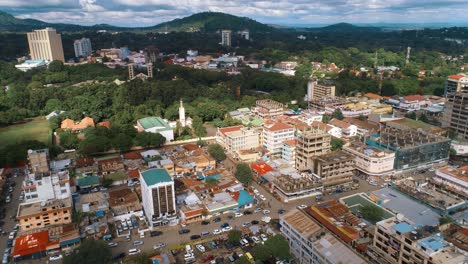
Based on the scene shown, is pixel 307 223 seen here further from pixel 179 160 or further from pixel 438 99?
pixel 438 99

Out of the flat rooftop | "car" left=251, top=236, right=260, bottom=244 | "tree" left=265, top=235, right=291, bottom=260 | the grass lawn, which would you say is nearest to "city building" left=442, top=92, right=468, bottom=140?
the flat rooftop

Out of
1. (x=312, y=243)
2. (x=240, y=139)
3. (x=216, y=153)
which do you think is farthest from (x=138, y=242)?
(x=240, y=139)

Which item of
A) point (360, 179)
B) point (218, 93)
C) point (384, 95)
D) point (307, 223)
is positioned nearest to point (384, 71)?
point (384, 95)

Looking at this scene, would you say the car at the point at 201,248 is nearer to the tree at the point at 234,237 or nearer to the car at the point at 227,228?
the tree at the point at 234,237

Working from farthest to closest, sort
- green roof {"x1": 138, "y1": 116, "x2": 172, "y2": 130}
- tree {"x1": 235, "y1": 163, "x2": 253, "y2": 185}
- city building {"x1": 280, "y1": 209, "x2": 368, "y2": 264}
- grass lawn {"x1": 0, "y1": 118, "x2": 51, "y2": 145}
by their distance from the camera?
grass lawn {"x1": 0, "y1": 118, "x2": 51, "y2": 145} < green roof {"x1": 138, "y1": 116, "x2": 172, "y2": 130} < tree {"x1": 235, "y1": 163, "x2": 253, "y2": 185} < city building {"x1": 280, "y1": 209, "x2": 368, "y2": 264}

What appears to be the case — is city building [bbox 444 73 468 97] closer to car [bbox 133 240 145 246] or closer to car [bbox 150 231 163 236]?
car [bbox 150 231 163 236]

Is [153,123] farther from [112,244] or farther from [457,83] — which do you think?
[457,83]
